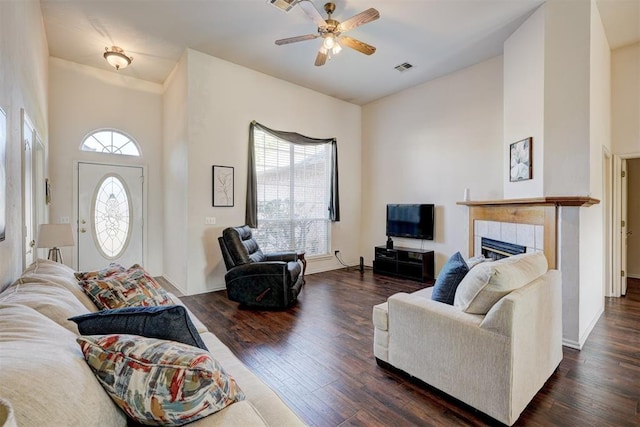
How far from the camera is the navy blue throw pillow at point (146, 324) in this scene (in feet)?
3.51

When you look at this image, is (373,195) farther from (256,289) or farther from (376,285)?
(256,289)

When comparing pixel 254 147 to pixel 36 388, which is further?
pixel 254 147

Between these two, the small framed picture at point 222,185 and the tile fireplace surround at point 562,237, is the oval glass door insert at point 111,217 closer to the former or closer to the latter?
the small framed picture at point 222,185

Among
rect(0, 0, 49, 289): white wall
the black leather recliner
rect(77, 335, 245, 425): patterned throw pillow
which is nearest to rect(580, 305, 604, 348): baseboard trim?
the black leather recliner

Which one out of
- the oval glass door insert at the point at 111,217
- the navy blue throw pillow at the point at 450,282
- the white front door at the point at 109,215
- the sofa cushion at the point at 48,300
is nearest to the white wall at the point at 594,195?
the navy blue throw pillow at the point at 450,282

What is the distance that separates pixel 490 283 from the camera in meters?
1.77

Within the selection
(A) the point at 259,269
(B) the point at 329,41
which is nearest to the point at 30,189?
(A) the point at 259,269

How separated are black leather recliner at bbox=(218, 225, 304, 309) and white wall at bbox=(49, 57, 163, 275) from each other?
2.33 metres

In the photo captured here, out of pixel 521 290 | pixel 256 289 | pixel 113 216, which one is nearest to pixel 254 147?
pixel 256 289

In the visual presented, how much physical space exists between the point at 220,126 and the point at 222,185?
0.91m

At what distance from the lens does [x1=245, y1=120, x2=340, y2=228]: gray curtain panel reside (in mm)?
4832

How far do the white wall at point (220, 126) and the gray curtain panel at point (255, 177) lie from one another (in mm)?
99

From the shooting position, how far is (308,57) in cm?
447

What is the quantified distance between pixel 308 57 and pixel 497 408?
15.0 ft
